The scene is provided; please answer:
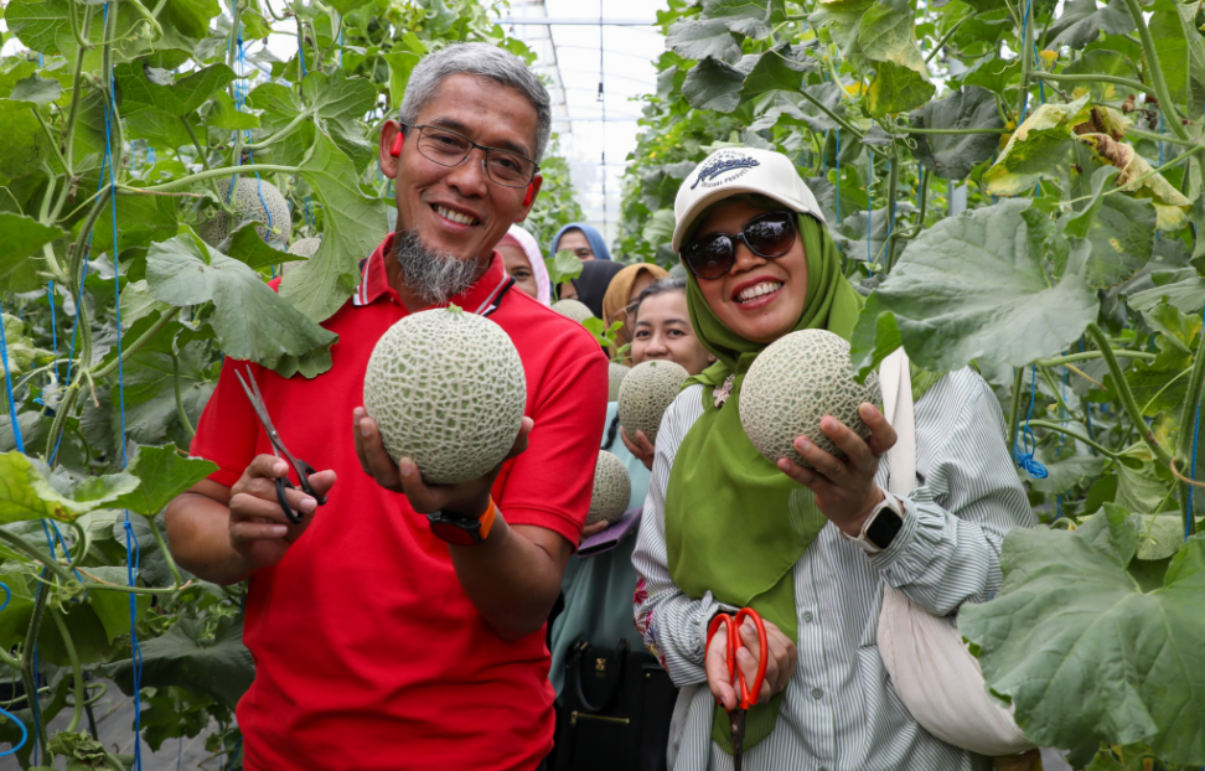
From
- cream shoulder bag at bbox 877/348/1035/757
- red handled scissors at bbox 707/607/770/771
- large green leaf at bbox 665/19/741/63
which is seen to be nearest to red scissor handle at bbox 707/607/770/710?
red handled scissors at bbox 707/607/770/771

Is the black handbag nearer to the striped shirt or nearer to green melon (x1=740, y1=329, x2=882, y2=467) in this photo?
the striped shirt

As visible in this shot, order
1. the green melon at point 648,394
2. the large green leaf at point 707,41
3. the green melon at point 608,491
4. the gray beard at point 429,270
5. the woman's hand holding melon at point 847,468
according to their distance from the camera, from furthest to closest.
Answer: the green melon at point 648,394 → the green melon at point 608,491 → the large green leaf at point 707,41 → the gray beard at point 429,270 → the woman's hand holding melon at point 847,468

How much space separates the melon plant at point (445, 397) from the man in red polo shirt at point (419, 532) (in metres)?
0.10

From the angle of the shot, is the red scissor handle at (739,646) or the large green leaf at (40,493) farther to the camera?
Answer: the red scissor handle at (739,646)

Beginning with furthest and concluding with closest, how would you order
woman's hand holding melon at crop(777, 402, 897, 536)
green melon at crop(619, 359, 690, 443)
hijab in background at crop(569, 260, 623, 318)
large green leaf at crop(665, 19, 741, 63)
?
1. hijab in background at crop(569, 260, 623, 318)
2. green melon at crop(619, 359, 690, 443)
3. large green leaf at crop(665, 19, 741, 63)
4. woman's hand holding melon at crop(777, 402, 897, 536)

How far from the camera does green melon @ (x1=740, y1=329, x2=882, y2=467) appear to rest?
1457 mm

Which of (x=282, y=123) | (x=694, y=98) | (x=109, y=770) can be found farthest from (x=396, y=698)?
(x=694, y=98)

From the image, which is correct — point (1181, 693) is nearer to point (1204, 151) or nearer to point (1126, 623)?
point (1126, 623)

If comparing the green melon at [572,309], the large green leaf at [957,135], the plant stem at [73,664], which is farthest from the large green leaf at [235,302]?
the green melon at [572,309]

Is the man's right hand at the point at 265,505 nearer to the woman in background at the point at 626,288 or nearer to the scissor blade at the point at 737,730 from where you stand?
the scissor blade at the point at 737,730

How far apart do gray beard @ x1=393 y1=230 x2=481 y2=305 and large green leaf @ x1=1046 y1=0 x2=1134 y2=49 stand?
5.14ft

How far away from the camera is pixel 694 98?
244cm

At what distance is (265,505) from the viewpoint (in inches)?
56.1

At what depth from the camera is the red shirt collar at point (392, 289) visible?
1.82 metres
